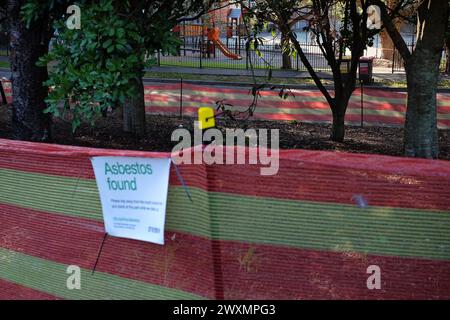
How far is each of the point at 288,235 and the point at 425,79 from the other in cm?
692

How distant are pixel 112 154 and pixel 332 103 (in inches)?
330

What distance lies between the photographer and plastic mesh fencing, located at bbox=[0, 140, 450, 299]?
3393 mm

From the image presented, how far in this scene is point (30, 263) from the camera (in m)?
4.36

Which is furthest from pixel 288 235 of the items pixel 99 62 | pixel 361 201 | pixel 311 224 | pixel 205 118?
pixel 99 62

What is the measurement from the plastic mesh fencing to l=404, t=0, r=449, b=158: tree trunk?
6.49 m

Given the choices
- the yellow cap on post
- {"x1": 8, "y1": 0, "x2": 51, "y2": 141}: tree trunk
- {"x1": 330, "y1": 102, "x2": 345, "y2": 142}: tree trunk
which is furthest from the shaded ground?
the yellow cap on post

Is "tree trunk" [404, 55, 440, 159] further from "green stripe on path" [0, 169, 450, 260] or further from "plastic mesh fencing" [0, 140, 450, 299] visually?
"green stripe on path" [0, 169, 450, 260]

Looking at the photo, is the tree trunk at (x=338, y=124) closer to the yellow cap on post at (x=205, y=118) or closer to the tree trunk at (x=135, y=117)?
the tree trunk at (x=135, y=117)

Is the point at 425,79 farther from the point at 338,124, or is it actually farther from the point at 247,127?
the point at 247,127

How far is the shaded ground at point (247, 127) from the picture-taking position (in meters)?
10.8

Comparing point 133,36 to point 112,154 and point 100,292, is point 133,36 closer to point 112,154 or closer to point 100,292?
point 112,154

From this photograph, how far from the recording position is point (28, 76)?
807 cm

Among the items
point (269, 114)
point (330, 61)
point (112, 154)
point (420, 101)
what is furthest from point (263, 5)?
point (112, 154)

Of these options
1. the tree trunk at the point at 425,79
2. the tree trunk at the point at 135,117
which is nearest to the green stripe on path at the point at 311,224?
the tree trunk at the point at 425,79
